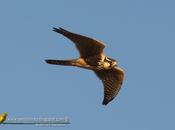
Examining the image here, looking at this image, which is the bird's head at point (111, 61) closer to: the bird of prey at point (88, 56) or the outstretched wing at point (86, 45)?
the bird of prey at point (88, 56)

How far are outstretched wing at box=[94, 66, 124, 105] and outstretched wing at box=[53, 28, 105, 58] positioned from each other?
2939 mm

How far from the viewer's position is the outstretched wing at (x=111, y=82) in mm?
33656

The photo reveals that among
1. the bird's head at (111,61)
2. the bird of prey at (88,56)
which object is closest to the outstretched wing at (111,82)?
the bird of prey at (88,56)

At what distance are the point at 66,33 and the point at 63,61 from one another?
1540mm

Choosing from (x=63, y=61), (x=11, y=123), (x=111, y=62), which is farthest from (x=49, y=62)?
(x=11, y=123)

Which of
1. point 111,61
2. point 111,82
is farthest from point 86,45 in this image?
point 111,82

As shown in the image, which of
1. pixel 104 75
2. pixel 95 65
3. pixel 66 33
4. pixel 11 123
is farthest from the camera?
pixel 11 123

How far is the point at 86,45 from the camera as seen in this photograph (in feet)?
100

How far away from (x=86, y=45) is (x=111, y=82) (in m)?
3.82

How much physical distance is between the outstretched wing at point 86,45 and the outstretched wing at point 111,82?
116 inches

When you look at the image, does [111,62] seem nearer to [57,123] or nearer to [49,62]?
[49,62]

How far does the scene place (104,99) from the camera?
3384cm

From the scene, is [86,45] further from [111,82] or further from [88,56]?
[111,82]

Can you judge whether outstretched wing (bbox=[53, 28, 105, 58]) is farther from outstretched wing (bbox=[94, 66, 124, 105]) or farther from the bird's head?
outstretched wing (bbox=[94, 66, 124, 105])
